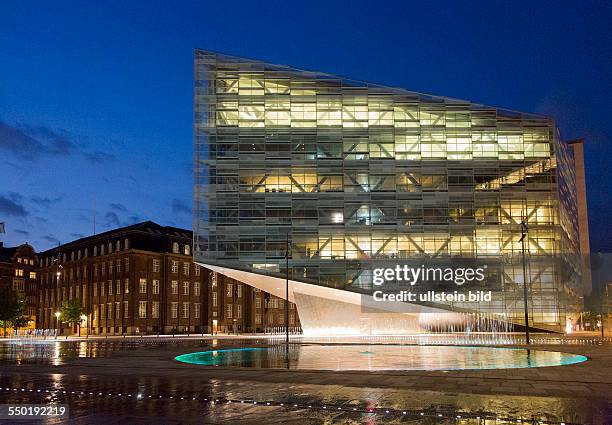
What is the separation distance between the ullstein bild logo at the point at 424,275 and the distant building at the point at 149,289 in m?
39.9

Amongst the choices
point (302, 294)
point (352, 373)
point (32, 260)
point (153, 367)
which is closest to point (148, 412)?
point (352, 373)

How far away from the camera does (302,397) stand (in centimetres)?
1481

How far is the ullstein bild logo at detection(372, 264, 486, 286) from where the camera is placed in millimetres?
64188

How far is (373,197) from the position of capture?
216 feet

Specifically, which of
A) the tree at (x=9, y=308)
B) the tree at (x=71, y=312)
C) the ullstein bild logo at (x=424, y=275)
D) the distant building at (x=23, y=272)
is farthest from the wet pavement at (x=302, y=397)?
the distant building at (x=23, y=272)

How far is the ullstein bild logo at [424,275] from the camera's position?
64.2 metres

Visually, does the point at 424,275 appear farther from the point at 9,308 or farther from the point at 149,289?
the point at 9,308

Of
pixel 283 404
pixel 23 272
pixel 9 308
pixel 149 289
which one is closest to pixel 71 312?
pixel 9 308

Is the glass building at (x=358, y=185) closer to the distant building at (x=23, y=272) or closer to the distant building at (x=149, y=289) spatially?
the distant building at (x=149, y=289)

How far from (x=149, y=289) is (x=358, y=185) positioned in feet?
135

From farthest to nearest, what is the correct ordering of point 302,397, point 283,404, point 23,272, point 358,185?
point 23,272 < point 358,185 < point 302,397 < point 283,404

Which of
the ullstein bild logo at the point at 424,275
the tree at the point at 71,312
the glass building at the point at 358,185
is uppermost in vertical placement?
the glass building at the point at 358,185

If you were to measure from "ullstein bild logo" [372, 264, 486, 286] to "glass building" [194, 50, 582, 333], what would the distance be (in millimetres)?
1239

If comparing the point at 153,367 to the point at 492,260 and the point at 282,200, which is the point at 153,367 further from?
the point at 492,260
